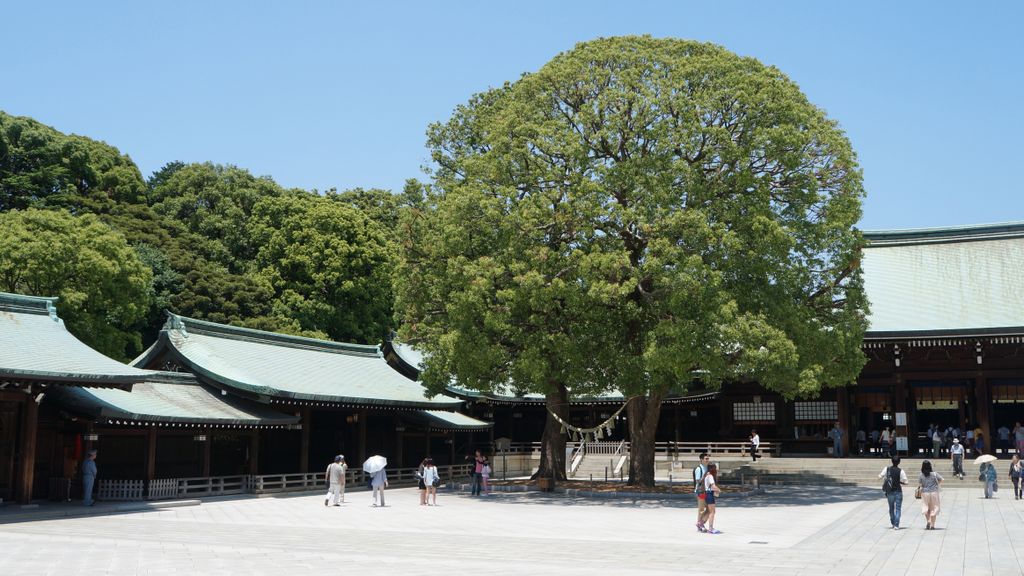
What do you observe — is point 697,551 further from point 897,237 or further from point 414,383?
point 897,237

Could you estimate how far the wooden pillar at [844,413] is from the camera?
3894 cm

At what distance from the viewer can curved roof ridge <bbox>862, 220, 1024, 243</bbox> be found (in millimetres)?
41406

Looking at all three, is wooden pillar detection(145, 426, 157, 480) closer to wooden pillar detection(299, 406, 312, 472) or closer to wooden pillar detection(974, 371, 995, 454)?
wooden pillar detection(299, 406, 312, 472)

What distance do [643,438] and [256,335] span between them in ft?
54.2

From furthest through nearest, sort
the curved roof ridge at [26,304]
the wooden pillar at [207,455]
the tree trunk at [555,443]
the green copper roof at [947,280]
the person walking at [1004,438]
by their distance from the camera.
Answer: the person walking at [1004,438] → the green copper roof at [947,280] → the tree trunk at [555,443] → the wooden pillar at [207,455] → the curved roof ridge at [26,304]

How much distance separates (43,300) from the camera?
91.7 feet

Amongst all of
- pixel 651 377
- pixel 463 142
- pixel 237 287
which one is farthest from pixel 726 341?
pixel 237 287

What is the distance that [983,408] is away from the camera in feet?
120

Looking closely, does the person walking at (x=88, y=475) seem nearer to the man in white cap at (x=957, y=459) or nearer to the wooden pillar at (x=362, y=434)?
the wooden pillar at (x=362, y=434)

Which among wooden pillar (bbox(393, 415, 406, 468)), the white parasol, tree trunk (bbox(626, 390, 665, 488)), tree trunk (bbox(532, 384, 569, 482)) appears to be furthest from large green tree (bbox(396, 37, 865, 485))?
wooden pillar (bbox(393, 415, 406, 468))

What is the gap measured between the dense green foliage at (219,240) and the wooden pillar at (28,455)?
24748mm

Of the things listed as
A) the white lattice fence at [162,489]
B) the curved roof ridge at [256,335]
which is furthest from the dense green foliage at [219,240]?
the white lattice fence at [162,489]

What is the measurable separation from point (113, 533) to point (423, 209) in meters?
18.9

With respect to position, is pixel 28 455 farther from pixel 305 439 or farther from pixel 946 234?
pixel 946 234
